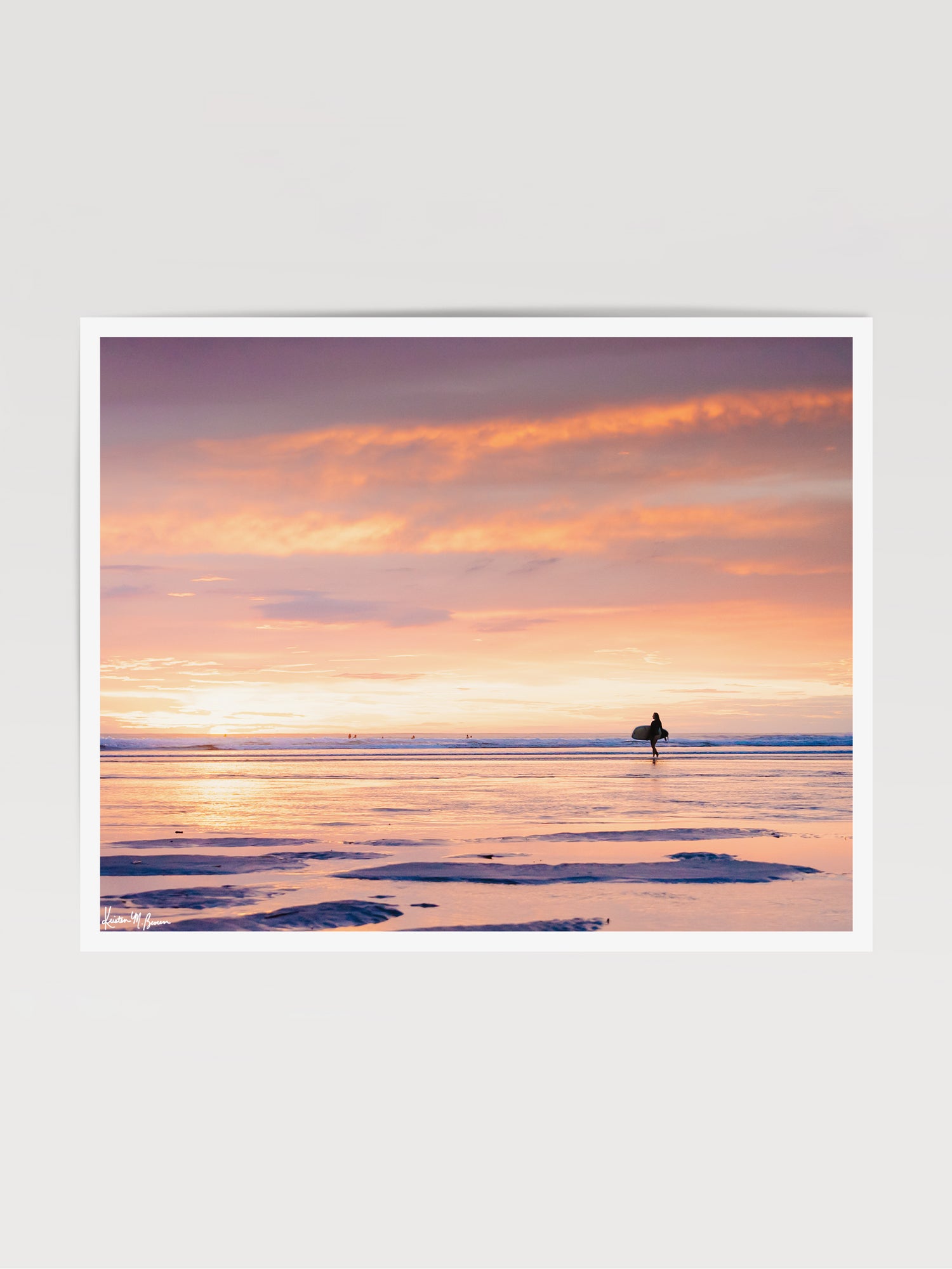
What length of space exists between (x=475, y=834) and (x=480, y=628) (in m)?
0.57

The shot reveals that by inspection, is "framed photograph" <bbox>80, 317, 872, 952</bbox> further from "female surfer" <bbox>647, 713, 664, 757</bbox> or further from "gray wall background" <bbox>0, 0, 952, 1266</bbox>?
"gray wall background" <bbox>0, 0, 952, 1266</bbox>

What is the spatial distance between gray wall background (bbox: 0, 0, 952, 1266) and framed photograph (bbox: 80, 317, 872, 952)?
14 centimetres

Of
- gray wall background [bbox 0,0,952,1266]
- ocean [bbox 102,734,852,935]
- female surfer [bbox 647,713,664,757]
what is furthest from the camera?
female surfer [bbox 647,713,664,757]

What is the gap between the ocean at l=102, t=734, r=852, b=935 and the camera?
2.59m

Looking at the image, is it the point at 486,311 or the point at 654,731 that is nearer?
the point at 486,311

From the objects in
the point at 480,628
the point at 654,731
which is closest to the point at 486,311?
the point at 480,628

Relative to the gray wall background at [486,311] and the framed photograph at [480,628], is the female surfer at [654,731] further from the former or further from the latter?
the gray wall background at [486,311]

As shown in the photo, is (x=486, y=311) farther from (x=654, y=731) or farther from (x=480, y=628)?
(x=654, y=731)

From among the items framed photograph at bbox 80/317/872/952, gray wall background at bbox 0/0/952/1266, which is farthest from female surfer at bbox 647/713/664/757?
gray wall background at bbox 0/0/952/1266

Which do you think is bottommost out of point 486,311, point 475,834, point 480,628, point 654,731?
point 475,834

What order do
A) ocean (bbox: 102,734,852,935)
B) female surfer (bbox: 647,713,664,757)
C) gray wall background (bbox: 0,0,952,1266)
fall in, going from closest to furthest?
gray wall background (bbox: 0,0,952,1266), ocean (bbox: 102,734,852,935), female surfer (bbox: 647,713,664,757)

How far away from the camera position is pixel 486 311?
2.51 meters

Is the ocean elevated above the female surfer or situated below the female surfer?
below

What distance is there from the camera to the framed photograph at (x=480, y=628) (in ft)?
8.62
